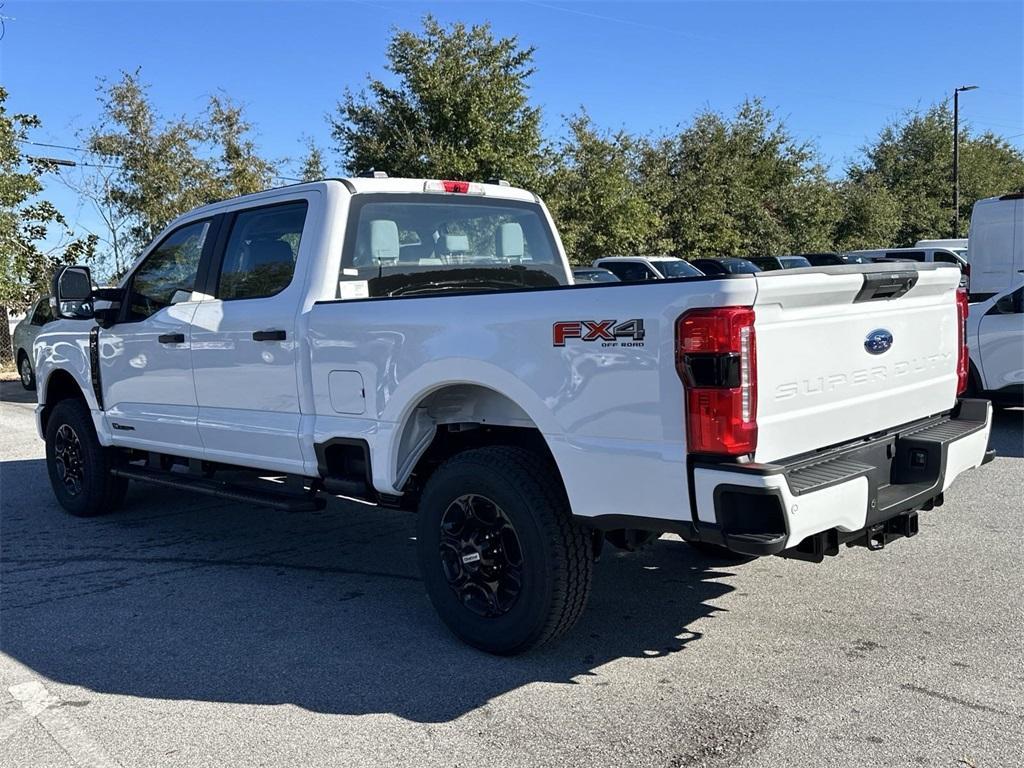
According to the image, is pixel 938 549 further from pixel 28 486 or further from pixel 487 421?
pixel 28 486

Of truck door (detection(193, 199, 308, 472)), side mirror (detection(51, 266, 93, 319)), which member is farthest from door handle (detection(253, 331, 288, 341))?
side mirror (detection(51, 266, 93, 319))

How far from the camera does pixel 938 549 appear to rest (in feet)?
18.0

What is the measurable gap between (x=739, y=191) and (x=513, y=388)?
28207 millimetres

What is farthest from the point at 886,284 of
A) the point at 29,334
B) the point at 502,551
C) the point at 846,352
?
the point at 29,334

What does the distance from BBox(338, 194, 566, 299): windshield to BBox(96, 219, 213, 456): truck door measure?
1.21 metres

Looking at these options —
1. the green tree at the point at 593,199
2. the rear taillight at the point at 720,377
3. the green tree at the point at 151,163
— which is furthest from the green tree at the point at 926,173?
the rear taillight at the point at 720,377

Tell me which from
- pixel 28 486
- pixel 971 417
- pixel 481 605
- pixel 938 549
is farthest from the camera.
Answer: pixel 28 486

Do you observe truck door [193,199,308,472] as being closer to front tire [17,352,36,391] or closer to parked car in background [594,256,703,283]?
front tire [17,352,36,391]

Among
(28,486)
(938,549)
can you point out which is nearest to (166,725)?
(938,549)

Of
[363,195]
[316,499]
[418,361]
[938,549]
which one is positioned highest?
[363,195]

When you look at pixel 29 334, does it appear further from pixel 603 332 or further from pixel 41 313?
pixel 603 332

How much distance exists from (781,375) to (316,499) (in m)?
2.60

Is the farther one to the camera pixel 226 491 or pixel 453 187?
pixel 453 187

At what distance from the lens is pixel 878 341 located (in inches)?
154
